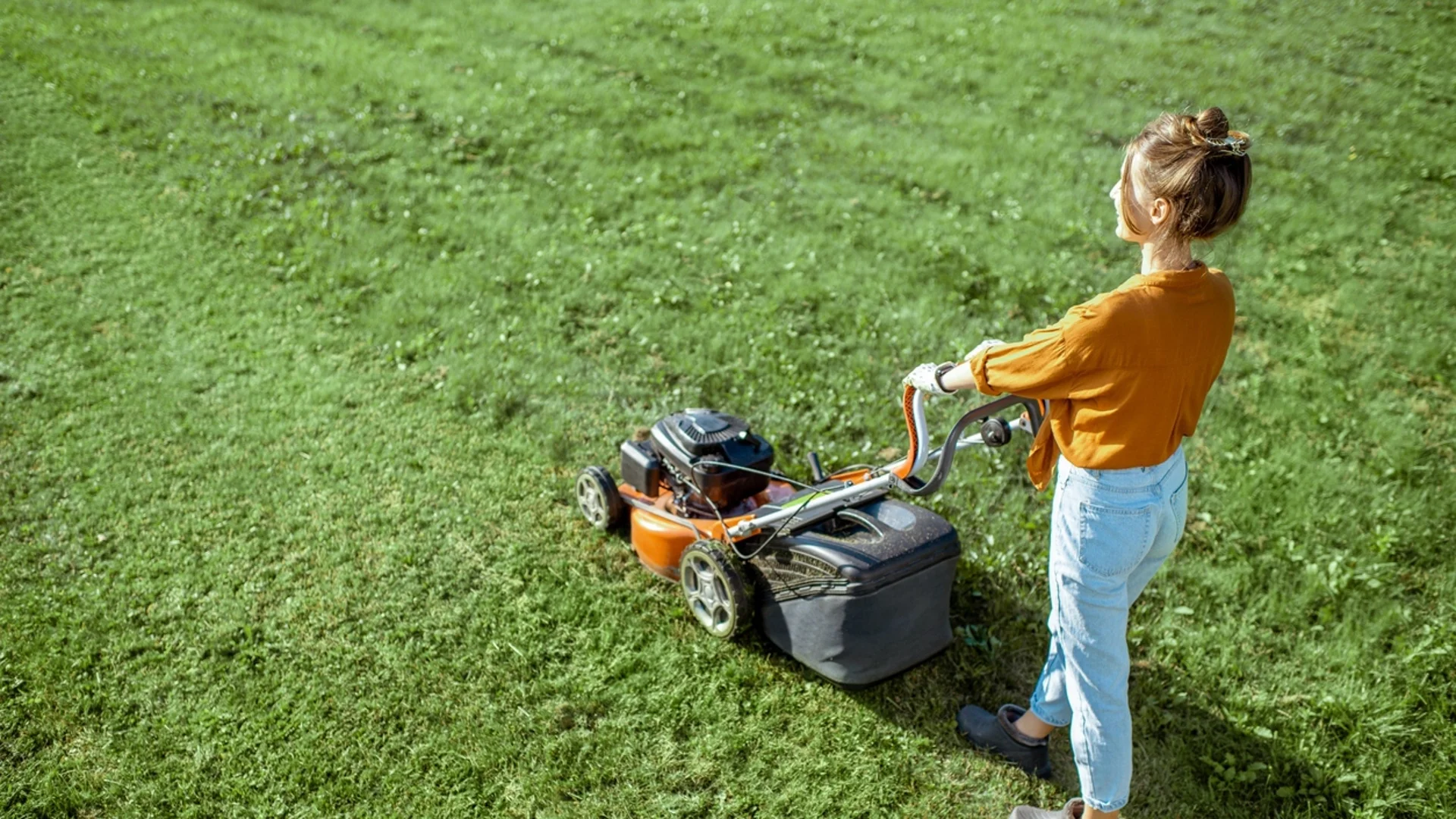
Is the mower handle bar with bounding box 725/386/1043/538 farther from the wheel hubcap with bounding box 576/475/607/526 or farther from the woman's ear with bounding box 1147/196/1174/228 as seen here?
the wheel hubcap with bounding box 576/475/607/526

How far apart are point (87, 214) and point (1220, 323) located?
24.0 feet

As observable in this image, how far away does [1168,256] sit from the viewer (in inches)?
103

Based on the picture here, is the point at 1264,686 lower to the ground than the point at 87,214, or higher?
lower

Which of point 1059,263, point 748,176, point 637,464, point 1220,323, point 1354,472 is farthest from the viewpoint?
point 748,176

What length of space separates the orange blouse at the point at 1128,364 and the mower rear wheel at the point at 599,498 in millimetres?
2157

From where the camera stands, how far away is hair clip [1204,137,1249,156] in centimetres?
242

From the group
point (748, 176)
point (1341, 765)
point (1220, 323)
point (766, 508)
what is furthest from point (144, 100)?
point (1341, 765)

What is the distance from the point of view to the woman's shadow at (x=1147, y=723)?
11.8ft

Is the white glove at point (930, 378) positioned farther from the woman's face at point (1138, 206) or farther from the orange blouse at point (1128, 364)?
the woman's face at point (1138, 206)

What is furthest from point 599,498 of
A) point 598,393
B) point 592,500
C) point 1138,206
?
point 1138,206

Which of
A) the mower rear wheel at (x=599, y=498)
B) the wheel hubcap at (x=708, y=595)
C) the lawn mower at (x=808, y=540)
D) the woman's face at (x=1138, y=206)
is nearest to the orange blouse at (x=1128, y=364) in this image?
the woman's face at (x=1138, y=206)

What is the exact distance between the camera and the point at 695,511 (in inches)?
165

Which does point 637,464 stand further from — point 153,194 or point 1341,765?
point 153,194

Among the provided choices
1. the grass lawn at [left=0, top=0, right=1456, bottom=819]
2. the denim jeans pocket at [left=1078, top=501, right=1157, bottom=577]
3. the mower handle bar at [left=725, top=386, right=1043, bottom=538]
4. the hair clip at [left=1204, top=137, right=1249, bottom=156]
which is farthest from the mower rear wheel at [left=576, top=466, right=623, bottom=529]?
the hair clip at [left=1204, top=137, right=1249, bottom=156]
